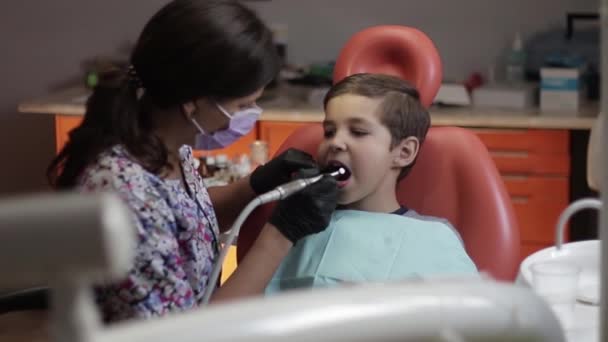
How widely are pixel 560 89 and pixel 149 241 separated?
2.41 meters

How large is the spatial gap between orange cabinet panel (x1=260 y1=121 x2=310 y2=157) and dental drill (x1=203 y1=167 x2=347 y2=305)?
1.74 metres

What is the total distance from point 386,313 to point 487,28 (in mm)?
3551

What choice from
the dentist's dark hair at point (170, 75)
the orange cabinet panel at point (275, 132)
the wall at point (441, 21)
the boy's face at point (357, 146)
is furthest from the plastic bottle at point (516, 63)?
the dentist's dark hair at point (170, 75)

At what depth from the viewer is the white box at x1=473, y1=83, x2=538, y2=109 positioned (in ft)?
12.1

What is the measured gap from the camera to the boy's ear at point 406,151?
2045mm

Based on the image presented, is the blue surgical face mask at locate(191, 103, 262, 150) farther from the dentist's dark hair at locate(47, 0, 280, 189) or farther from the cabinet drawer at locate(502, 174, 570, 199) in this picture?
the cabinet drawer at locate(502, 174, 570, 199)

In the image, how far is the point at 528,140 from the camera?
353 centimetres

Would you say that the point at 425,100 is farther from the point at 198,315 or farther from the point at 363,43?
the point at 198,315

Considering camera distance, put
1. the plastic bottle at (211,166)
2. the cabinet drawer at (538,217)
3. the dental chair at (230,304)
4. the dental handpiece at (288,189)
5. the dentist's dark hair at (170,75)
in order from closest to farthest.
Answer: the dental chair at (230,304) < the dentist's dark hair at (170,75) < the dental handpiece at (288,189) < the plastic bottle at (211,166) < the cabinet drawer at (538,217)

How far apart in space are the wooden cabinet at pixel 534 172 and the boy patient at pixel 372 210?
152 centimetres

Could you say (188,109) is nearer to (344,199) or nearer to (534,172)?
(344,199)

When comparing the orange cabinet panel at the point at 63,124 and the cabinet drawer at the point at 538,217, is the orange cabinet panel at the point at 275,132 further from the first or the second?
the cabinet drawer at the point at 538,217

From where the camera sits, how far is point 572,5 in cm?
393

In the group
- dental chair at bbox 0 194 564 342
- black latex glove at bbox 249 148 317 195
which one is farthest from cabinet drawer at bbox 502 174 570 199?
dental chair at bbox 0 194 564 342
